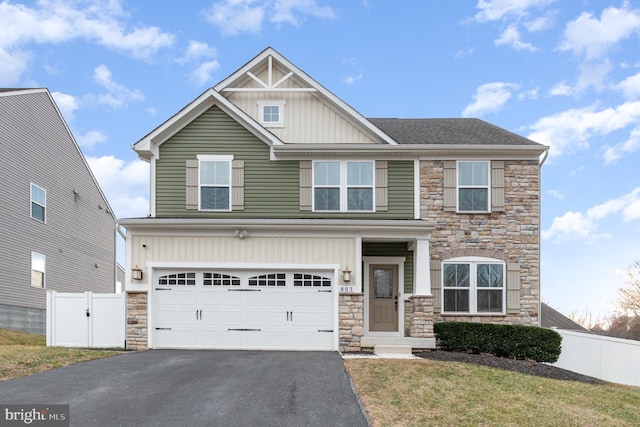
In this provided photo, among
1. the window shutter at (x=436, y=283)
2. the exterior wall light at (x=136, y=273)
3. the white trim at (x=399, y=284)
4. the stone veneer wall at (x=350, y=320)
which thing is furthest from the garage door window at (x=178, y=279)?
the window shutter at (x=436, y=283)

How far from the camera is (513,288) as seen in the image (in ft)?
48.4

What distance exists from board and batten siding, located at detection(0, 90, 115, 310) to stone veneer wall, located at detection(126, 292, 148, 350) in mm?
7177

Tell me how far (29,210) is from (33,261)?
1950 mm

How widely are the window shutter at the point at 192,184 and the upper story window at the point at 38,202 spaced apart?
8644 millimetres

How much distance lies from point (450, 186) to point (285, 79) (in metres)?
5.89

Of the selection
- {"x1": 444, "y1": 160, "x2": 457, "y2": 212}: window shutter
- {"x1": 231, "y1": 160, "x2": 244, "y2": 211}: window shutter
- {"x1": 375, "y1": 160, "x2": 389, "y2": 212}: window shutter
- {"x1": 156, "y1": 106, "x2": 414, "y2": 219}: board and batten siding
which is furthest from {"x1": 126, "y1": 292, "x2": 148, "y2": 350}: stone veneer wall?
{"x1": 444, "y1": 160, "x2": 457, "y2": 212}: window shutter

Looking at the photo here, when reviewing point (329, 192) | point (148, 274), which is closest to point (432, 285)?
point (329, 192)

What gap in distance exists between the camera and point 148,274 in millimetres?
13398

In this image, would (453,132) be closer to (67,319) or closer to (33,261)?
(67,319)

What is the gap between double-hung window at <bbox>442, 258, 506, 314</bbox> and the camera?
14.7 m

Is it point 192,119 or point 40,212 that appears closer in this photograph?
point 192,119

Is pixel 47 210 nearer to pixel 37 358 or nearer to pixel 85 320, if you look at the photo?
pixel 85 320

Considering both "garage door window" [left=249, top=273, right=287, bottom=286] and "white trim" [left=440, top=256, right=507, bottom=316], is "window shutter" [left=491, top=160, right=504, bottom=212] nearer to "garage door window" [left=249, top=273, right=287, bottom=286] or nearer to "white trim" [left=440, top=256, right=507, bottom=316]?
"white trim" [left=440, top=256, right=507, bottom=316]

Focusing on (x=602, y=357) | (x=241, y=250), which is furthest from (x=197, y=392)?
(x=602, y=357)
